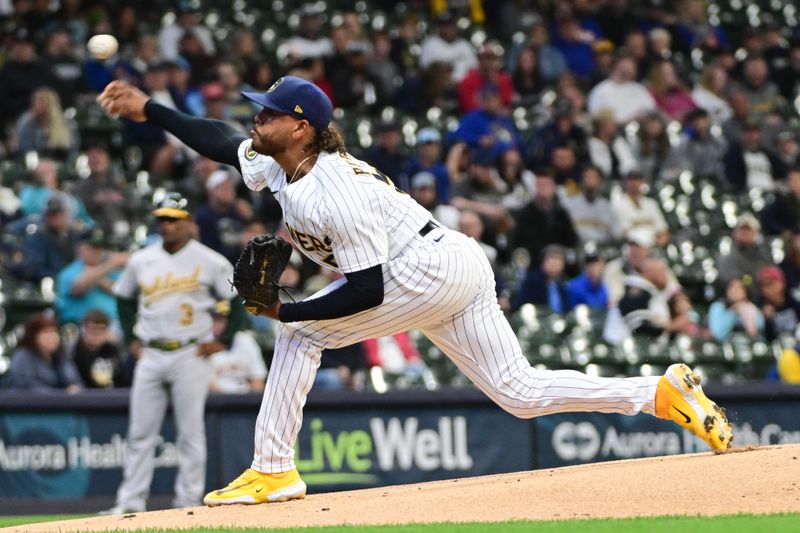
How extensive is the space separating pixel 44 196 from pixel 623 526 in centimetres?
753

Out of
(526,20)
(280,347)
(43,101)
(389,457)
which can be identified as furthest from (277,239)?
(526,20)

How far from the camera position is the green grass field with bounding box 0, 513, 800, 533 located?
17.6 feet

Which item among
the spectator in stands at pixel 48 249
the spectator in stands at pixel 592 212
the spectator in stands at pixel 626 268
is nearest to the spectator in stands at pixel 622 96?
the spectator in stands at pixel 592 212

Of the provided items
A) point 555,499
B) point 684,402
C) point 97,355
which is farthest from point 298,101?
point 97,355

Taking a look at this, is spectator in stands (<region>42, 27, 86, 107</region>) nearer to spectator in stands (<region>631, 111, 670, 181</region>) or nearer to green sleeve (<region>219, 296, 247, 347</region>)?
green sleeve (<region>219, 296, 247, 347</region>)

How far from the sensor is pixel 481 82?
597 inches

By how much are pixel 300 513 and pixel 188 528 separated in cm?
48

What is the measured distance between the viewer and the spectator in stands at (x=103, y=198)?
472 inches

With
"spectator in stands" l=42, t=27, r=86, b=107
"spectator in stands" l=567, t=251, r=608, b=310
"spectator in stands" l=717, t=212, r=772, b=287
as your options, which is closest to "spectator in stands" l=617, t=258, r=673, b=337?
"spectator in stands" l=567, t=251, r=608, b=310

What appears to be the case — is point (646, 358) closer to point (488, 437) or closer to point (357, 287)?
point (488, 437)

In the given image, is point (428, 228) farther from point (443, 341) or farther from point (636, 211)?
point (636, 211)

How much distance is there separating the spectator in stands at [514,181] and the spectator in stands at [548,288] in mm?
1240

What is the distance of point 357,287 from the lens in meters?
5.79

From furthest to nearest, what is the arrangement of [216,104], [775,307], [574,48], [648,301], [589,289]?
[574,48]
[216,104]
[775,307]
[589,289]
[648,301]
